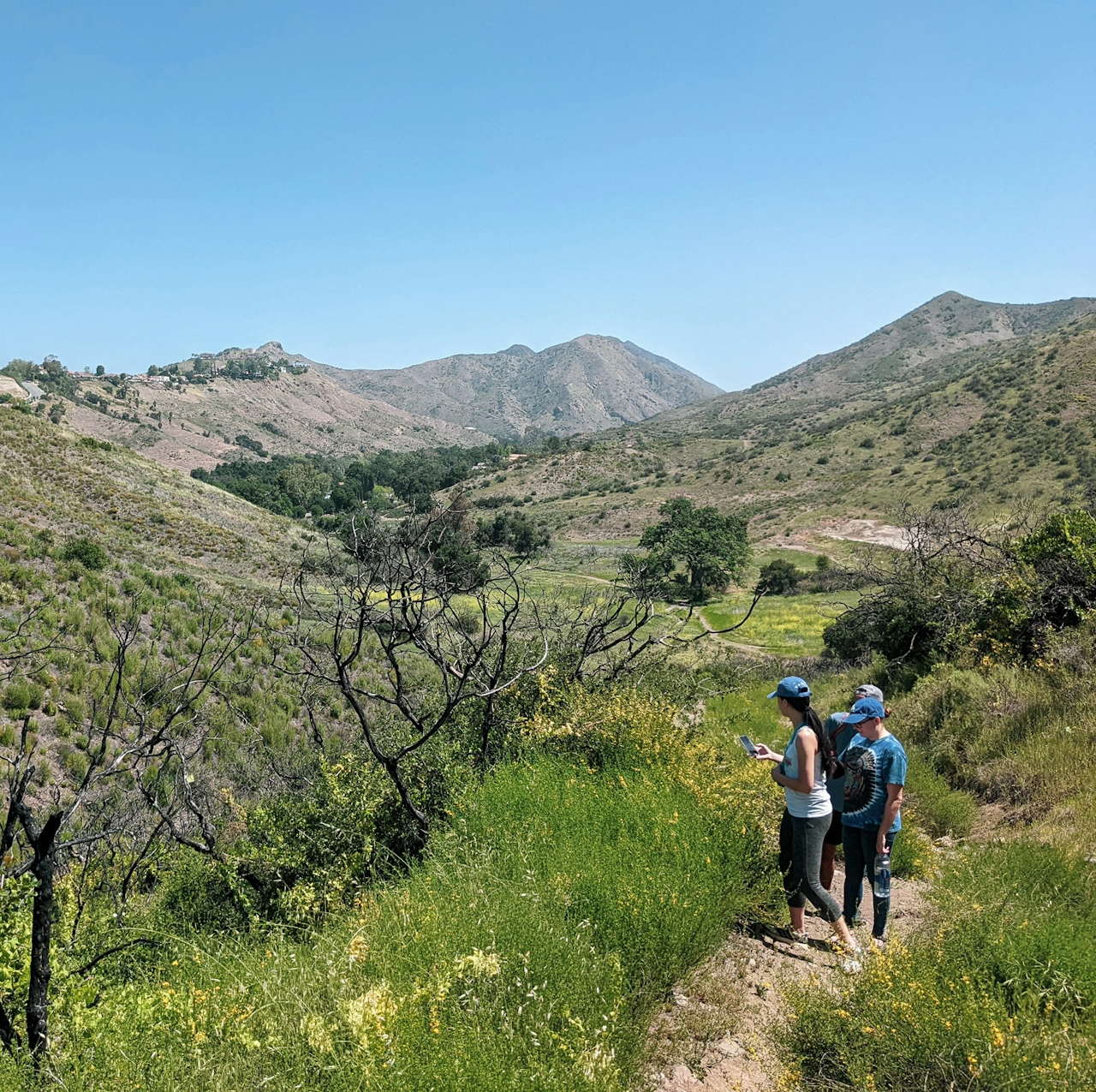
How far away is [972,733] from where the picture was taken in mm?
8008

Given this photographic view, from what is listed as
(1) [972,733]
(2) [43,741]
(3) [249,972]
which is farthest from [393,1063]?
(2) [43,741]

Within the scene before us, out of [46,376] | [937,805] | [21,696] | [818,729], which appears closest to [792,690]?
[818,729]

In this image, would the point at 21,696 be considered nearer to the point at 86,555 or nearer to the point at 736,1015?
the point at 86,555

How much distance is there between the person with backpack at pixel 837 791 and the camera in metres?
4.82

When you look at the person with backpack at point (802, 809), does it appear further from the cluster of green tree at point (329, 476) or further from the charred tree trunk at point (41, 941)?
the cluster of green tree at point (329, 476)

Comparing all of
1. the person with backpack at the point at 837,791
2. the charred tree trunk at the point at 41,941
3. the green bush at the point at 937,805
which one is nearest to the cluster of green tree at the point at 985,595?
the green bush at the point at 937,805

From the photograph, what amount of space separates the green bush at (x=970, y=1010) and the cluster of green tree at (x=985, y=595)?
20.4 feet

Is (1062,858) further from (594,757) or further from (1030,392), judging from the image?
(1030,392)

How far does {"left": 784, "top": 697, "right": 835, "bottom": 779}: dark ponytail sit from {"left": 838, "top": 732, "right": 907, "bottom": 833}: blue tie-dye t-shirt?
0.41 ft

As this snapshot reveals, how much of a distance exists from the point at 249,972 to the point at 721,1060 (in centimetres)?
223

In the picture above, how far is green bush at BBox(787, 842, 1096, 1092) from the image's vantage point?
259 centimetres

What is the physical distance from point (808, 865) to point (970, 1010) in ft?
5.11

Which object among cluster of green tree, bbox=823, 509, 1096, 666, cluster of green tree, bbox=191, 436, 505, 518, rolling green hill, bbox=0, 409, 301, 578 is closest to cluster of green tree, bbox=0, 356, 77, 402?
cluster of green tree, bbox=191, 436, 505, 518

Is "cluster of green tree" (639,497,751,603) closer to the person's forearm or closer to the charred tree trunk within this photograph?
the person's forearm
